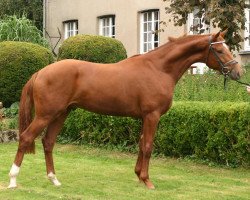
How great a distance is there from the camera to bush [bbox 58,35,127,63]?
17.3 meters

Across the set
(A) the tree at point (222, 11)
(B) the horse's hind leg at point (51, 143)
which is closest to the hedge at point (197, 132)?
(A) the tree at point (222, 11)

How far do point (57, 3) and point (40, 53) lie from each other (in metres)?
12.3

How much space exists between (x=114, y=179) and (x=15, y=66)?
802 centimetres

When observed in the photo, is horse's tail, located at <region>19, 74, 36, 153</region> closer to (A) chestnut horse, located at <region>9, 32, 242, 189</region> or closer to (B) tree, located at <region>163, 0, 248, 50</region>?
(A) chestnut horse, located at <region>9, 32, 242, 189</region>

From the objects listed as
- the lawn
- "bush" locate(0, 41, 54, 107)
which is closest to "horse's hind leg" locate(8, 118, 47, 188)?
the lawn

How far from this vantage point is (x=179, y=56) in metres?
8.83

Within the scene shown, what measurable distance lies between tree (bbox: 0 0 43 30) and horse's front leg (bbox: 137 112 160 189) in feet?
69.2

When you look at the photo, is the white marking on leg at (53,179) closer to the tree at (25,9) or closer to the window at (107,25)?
the window at (107,25)

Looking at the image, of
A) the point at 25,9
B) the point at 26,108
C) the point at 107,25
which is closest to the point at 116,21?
the point at 107,25

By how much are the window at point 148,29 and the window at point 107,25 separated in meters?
2.00

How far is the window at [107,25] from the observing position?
26.3 m

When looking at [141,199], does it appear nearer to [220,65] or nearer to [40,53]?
[220,65]

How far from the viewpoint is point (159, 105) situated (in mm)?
8555

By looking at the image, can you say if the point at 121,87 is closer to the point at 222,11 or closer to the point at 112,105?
the point at 112,105
